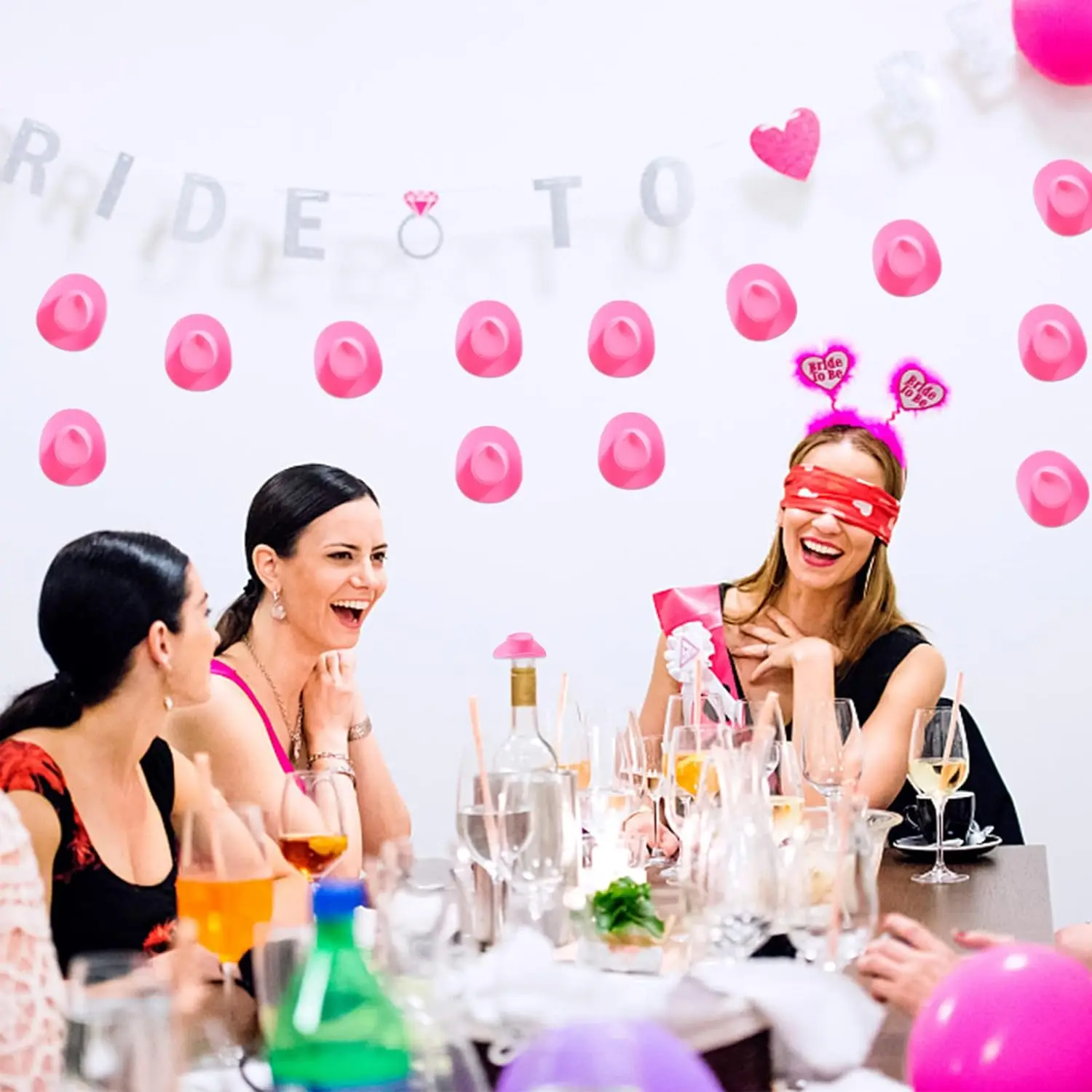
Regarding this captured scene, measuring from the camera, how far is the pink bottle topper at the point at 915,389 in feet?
11.4

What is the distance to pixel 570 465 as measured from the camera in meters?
3.80

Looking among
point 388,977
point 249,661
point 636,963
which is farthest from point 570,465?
point 388,977

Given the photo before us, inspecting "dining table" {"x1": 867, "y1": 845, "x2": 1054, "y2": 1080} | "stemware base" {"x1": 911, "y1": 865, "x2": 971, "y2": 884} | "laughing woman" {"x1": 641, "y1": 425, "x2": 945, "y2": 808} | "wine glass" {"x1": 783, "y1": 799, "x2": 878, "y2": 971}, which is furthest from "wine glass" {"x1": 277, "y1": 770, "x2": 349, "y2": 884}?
"laughing woman" {"x1": 641, "y1": 425, "x2": 945, "y2": 808}

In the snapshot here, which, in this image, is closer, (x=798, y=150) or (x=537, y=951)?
(x=537, y=951)

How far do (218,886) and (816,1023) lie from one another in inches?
22.7

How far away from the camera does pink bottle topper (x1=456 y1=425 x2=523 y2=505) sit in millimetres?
3812

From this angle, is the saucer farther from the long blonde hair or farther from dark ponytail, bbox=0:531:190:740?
dark ponytail, bbox=0:531:190:740

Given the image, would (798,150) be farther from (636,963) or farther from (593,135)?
(636,963)

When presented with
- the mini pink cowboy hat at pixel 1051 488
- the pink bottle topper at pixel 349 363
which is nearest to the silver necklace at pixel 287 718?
the pink bottle topper at pixel 349 363

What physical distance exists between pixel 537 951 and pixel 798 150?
2.86m

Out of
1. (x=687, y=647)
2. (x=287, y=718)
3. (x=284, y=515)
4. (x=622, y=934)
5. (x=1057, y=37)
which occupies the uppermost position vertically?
(x=1057, y=37)

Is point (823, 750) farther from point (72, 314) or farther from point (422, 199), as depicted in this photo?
point (72, 314)

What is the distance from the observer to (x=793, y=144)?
146 inches

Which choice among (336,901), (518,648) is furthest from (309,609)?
(336,901)
